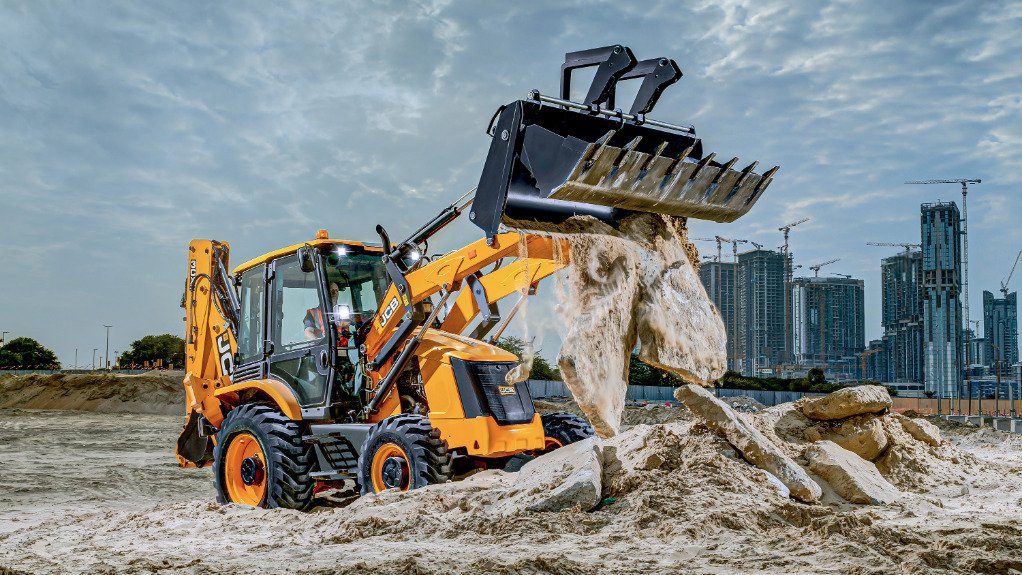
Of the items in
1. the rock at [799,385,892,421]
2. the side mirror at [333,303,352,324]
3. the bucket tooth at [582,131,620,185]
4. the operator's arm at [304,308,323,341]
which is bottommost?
the rock at [799,385,892,421]

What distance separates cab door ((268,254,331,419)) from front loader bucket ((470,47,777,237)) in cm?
286

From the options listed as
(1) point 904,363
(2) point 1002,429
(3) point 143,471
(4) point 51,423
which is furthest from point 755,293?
(3) point 143,471

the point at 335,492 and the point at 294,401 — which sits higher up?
the point at 294,401

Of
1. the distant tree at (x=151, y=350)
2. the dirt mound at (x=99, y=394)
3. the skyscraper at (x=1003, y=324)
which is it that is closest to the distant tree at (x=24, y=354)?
the distant tree at (x=151, y=350)

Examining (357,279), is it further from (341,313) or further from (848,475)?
(848,475)

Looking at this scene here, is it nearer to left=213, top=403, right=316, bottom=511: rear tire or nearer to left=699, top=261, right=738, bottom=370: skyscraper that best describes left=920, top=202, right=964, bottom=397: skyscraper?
left=699, top=261, right=738, bottom=370: skyscraper

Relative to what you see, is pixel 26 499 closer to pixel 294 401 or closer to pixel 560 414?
pixel 294 401

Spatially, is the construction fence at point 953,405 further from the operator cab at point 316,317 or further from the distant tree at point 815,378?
the operator cab at point 316,317

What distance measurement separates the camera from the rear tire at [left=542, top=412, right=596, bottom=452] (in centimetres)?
882

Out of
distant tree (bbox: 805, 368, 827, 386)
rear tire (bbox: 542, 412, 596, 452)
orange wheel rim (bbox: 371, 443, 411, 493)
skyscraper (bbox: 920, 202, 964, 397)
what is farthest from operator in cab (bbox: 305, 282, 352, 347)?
skyscraper (bbox: 920, 202, 964, 397)

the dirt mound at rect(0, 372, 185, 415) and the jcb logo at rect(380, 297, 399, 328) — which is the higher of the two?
the jcb logo at rect(380, 297, 399, 328)

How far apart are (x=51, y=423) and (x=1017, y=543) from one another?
27.8m

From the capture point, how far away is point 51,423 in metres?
27.3

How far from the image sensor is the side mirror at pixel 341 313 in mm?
8836
